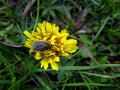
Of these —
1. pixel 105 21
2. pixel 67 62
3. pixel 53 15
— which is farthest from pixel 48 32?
pixel 105 21

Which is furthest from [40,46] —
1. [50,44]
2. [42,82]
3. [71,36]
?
[71,36]

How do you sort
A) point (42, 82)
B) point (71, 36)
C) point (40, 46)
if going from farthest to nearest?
point (71, 36) → point (42, 82) → point (40, 46)

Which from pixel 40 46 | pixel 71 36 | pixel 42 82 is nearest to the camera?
pixel 40 46

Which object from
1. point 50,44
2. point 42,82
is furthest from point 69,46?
point 42,82

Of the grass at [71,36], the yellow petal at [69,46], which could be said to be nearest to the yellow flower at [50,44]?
the yellow petal at [69,46]

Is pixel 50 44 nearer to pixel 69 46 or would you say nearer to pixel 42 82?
pixel 69 46

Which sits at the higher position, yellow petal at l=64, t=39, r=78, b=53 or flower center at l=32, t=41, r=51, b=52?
flower center at l=32, t=41, r=51, b=52

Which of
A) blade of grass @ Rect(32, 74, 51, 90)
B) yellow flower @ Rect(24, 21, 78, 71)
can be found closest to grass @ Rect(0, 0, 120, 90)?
blade of grass @ Rect(32, 74, 51, 90)

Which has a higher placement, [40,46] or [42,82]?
[40,46]

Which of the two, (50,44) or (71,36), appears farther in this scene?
(71,36)

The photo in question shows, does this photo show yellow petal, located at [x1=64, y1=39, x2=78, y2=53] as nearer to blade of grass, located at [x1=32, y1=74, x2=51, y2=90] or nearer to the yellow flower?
the yellow flower
